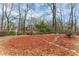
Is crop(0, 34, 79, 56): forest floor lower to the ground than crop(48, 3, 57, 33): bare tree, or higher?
lower

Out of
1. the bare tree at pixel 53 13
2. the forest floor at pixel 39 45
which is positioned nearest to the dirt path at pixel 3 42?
the forest floor at pixel 39 45

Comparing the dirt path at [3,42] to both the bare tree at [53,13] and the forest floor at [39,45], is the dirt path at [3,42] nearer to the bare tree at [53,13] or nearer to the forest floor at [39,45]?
the forest floor at [39,45]

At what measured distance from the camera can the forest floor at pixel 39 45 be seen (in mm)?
1654

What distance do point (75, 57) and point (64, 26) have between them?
25 cm

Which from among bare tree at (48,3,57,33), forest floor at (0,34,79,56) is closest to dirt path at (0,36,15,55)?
forest floor at (0,34,79,56)

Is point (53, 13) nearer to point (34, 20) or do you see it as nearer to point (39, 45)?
point (34, 20)

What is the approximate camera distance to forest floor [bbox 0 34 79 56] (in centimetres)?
165

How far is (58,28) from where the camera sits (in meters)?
1.68

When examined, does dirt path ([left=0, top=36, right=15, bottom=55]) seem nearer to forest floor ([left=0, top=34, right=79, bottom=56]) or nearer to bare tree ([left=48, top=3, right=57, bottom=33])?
forest floor ([left=0, top=34, right=79, bottom=56])

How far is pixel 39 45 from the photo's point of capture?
5.47 feet

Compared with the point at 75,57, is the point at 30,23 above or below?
above

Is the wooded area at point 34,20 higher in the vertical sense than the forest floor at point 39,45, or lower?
higher

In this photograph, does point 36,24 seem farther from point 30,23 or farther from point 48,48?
point 48,48

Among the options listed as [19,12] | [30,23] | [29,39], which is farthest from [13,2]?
[29,39]
